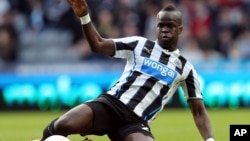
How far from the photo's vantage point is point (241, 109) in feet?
59.8

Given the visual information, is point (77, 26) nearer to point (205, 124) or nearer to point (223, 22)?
point (223, 22)

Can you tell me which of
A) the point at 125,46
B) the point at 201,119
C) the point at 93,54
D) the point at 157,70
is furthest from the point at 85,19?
the point at 93,54

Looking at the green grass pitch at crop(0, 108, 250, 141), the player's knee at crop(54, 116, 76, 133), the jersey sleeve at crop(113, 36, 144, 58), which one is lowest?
the green grass pitch at crop(0, 108, 250, 141)

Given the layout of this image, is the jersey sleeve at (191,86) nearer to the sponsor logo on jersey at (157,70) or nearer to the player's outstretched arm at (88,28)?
the sponsor logo on jersey at (157,70)

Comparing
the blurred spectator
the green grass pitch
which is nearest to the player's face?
the green grass pitch

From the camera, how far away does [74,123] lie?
8.49 metres

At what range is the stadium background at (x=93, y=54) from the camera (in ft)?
59.2

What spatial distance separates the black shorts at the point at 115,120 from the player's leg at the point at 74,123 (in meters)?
0.08

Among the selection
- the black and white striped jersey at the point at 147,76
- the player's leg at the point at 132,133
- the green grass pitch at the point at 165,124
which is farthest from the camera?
the green grass pitch at the point at 165,124

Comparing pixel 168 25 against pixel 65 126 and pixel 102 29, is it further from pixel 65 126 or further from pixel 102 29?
pixel 102 29

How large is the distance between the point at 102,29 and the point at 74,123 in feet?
35.0

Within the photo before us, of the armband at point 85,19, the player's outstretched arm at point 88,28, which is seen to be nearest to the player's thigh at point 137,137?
the player's outstretched arm at point 88,28

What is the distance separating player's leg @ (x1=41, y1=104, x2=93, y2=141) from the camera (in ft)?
27.8

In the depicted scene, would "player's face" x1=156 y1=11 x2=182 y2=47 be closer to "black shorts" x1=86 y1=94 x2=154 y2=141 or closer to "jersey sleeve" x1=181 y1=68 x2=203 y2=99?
"jersey sleeve" x1=181 y1=68 x2=203 y2=99
